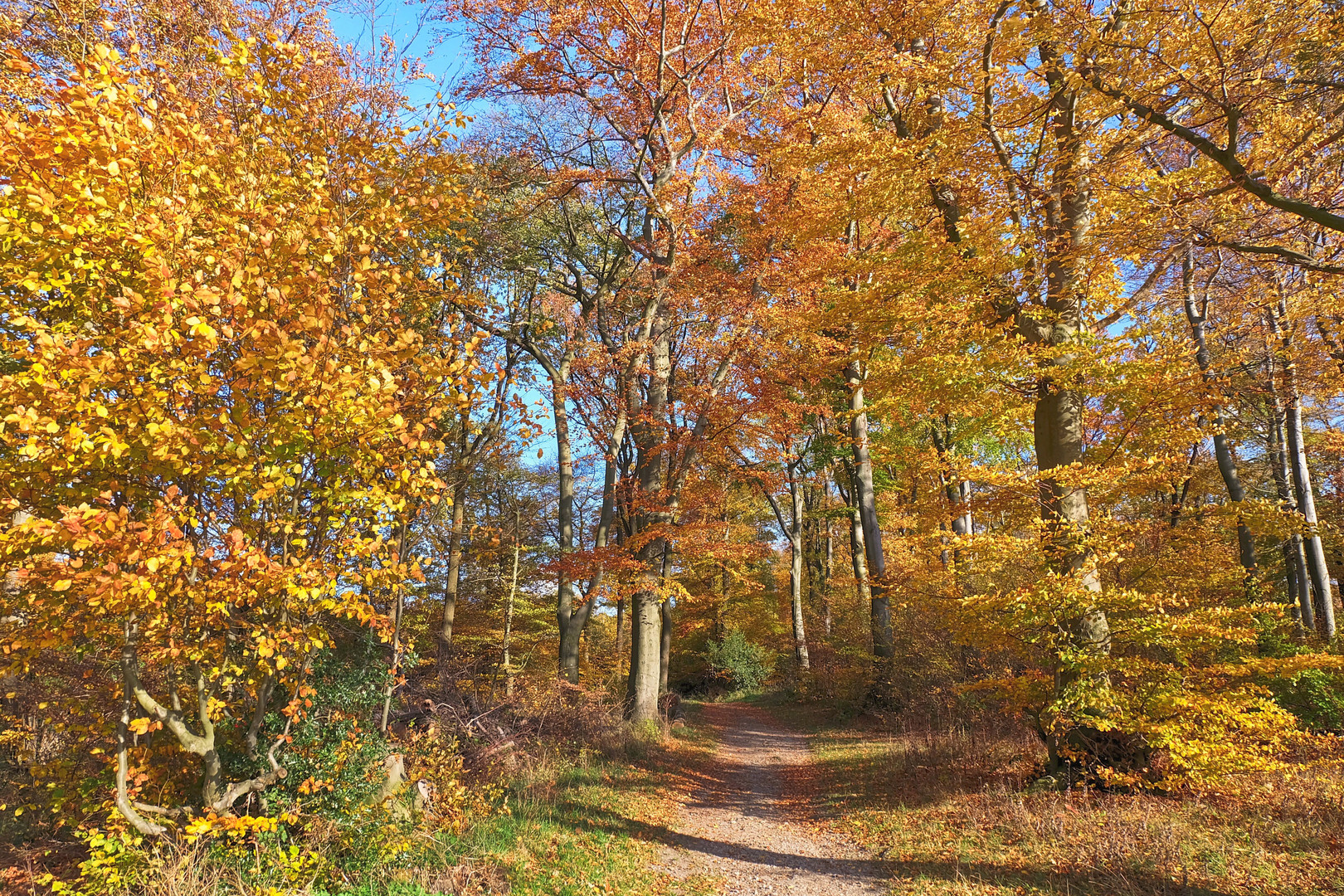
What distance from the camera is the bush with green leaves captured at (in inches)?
976

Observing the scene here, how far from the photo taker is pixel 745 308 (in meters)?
13.1

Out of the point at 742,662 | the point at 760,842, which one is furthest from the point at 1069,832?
the point at 742,662

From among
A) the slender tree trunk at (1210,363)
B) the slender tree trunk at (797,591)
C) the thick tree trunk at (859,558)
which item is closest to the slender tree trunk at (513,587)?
the slender tree trunk at (797,591)

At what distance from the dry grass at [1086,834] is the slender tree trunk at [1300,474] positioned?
682cm

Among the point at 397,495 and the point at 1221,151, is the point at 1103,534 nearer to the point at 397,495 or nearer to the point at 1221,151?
the point at 1221,151

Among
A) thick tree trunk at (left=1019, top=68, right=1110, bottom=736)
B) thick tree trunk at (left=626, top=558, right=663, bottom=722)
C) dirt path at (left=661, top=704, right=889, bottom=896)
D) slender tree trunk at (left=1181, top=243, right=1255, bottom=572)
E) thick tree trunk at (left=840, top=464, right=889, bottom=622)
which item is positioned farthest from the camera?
thick tree trunk at (left=840, top=464, right=889, bottom=622)

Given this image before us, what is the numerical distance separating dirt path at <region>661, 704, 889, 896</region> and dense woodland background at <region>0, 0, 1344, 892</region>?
2355 mm

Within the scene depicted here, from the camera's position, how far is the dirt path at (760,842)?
6426 millimetres

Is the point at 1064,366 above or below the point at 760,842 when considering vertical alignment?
above

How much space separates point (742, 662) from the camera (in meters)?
24.8

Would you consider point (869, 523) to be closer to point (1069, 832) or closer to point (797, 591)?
point (797, 591)

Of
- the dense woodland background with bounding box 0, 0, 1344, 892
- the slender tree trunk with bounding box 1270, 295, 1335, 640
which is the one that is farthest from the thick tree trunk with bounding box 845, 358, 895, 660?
the slender tree trunk with bounding box 1270, 295, 1335, 640

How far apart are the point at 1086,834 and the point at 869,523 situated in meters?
9.78

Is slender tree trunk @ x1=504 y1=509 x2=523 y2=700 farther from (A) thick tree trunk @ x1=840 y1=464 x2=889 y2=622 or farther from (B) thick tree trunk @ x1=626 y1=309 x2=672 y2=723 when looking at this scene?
(A) thick tree trunk @ x1=840 y1=464 x2=889 y2=622
